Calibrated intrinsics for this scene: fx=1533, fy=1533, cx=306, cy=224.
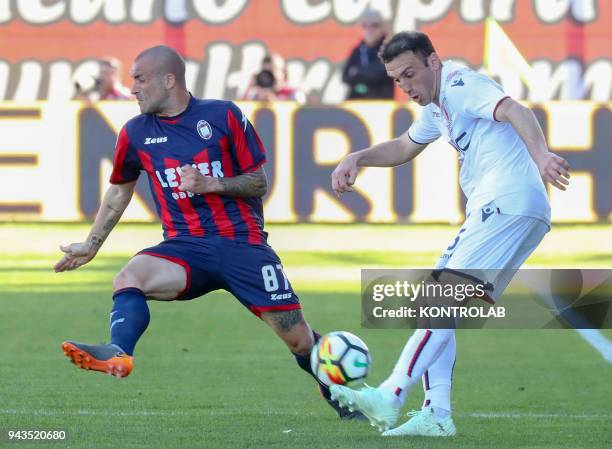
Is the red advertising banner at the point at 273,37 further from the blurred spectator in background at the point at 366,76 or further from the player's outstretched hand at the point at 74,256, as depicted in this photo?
the player's outstretched hand at the point at 74,256

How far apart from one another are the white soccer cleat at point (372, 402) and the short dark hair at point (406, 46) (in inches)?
62.6

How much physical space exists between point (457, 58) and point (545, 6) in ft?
5.45

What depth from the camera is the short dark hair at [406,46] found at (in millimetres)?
7322

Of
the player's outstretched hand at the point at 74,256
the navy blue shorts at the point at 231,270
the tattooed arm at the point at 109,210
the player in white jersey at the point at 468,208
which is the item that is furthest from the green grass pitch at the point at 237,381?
the tattooed arm at the point at 109,210

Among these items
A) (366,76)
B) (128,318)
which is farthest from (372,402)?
(366,76)

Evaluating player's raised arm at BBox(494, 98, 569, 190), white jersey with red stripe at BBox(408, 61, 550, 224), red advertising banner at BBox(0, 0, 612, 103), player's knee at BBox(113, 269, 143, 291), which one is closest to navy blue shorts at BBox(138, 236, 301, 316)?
player's knee at BBox(113, 269, 143, 291)

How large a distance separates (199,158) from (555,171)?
1.98 m

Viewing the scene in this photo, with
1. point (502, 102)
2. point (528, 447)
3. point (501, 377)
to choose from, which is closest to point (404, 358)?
point (528, 447)

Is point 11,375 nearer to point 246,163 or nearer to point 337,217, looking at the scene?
point 246,163

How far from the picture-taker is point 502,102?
278 inches

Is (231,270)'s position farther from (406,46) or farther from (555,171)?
(555,171)

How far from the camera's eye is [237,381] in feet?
30.6

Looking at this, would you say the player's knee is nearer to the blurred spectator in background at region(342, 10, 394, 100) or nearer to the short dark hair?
the short dark hair

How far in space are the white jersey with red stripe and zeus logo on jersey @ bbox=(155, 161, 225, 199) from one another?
1181 mm
